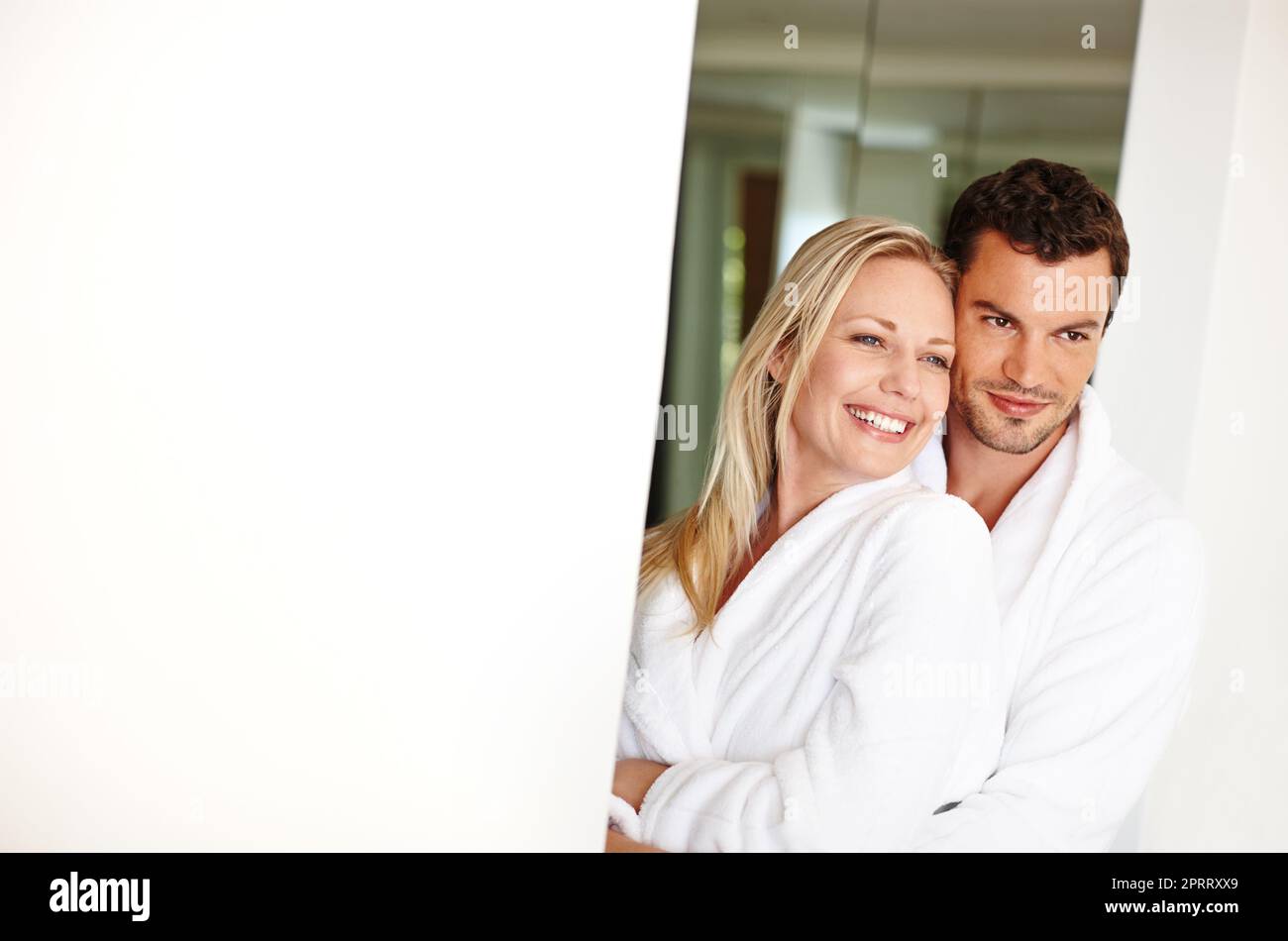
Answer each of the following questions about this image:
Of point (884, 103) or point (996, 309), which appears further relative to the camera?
point (884, 103)

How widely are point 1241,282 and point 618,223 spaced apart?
870 mm

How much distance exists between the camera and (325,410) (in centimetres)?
161

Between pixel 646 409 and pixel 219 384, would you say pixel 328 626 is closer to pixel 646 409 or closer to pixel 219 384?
pixel 219 384

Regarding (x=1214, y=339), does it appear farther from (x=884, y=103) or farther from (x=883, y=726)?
(x=883, y=726)

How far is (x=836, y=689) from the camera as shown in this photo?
1580 millimetres

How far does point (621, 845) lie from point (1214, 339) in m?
1.07

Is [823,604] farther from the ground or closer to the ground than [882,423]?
closer to the ground

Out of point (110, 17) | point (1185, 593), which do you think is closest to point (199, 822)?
point (110, 17)

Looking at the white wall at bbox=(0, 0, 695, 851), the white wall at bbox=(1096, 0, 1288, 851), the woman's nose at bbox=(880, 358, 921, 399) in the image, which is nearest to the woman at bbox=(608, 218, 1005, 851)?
the woman's nose at bbox=(880, 358, 921, 399)

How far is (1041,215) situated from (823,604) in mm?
599

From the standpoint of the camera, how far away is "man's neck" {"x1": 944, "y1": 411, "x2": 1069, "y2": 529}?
164 cm

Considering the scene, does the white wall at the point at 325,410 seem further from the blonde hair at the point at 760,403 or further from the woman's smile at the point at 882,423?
the woman's smile at the point at 882,423

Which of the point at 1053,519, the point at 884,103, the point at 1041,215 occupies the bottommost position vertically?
the point at 1053,519

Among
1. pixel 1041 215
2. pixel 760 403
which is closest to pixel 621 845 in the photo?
pixel 760 403
